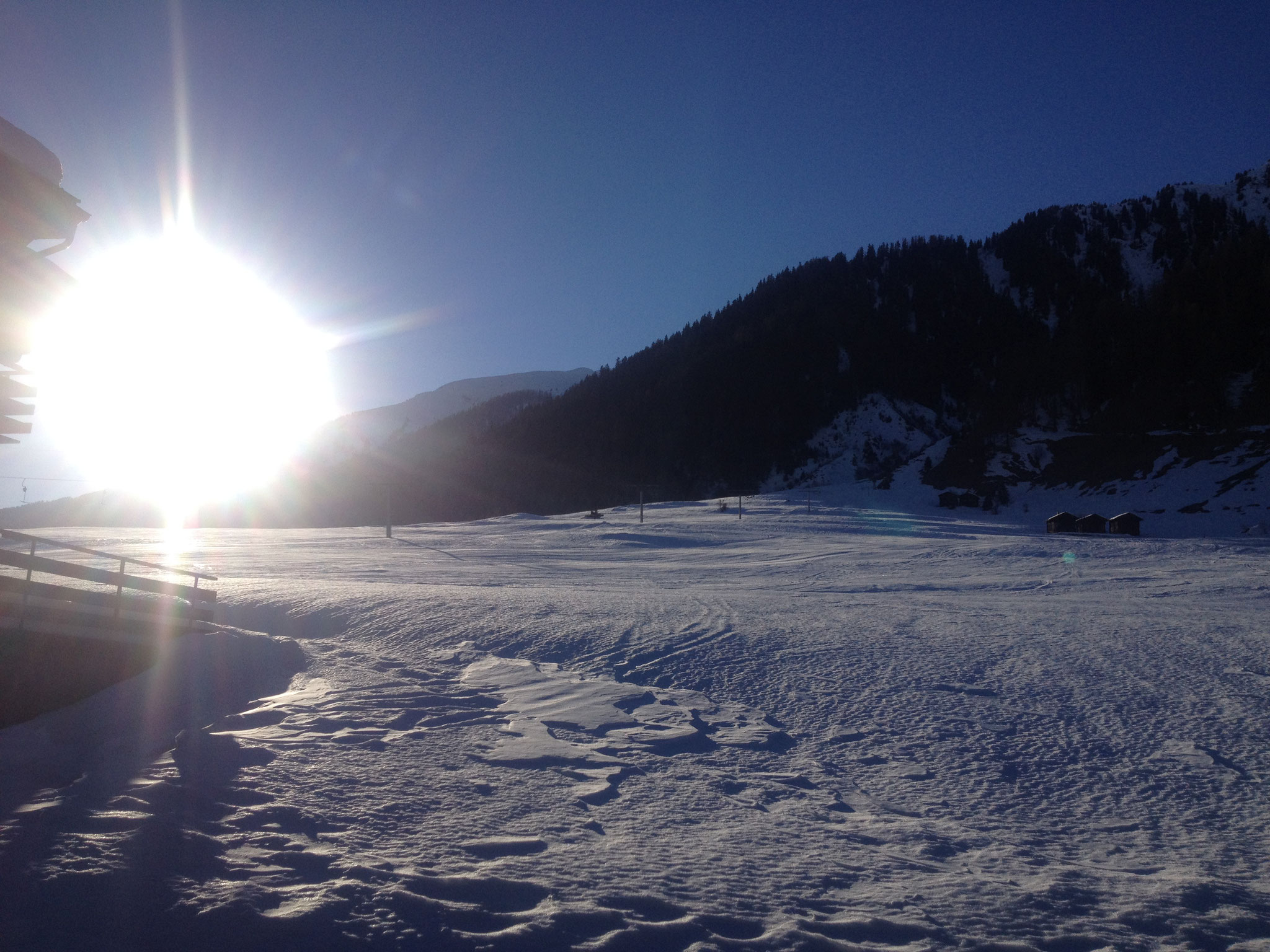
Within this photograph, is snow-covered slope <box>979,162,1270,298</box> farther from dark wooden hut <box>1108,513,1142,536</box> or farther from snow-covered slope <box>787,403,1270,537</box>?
dark wooden hut <box>1108,513,1142,536</box>

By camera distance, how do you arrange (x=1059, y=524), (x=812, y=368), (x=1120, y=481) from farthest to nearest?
(x=812, y=368) < (x=1120, y=481) < (x=1059, y=524)

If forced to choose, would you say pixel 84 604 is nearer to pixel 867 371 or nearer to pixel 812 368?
pixel 812 368

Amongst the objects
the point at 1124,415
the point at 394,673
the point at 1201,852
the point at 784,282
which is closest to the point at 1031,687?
the point at 1201,852

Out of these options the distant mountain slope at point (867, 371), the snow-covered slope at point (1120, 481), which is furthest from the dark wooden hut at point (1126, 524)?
the distant mountain slope at point (867, 371)

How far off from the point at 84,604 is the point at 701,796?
295 inches

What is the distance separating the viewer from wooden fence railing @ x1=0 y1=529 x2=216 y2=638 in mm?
7316

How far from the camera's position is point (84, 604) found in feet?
26.8

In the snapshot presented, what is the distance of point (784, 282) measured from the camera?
448 ft

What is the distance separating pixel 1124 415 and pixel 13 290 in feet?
284

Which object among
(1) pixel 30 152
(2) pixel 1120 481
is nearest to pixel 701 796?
(1) pixel 30 152

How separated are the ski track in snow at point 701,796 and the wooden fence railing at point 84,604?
1826 millimetres

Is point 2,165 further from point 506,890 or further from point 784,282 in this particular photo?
point 784,282

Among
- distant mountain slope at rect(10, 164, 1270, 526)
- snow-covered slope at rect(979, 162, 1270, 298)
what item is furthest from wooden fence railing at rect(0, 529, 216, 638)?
snow-covered slope at rect(979, 162, 1270, 298)

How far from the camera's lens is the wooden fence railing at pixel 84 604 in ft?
24.0
